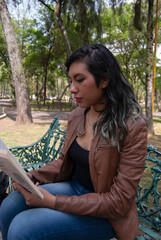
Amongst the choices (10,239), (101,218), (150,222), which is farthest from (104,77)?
(150,222)

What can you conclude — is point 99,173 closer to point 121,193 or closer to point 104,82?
point 121,193

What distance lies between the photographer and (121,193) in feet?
4.73

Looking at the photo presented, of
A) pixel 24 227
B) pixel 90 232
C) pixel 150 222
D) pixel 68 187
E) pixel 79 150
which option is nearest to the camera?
pixel 24 227

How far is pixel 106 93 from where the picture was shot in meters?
1.68

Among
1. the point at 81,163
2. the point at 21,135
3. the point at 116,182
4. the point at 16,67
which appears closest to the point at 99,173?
the point at 116,182

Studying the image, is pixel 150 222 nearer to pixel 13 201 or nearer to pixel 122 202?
pixel 122 202

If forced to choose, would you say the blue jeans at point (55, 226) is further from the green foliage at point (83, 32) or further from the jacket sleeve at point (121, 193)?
the green foliage at point (83, 32)

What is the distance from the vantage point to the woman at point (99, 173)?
4.73 ft

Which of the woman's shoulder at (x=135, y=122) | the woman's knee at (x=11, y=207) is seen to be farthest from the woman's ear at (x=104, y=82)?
the woman's knee at (x=11, y=207)

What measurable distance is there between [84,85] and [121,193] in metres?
0.75

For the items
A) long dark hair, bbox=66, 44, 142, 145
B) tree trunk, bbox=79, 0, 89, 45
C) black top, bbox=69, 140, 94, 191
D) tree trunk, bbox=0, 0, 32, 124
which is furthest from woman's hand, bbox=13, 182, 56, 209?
tree trunk, bbox=79, 0, 89, 45

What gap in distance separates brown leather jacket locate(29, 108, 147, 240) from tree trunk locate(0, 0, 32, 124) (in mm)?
9068

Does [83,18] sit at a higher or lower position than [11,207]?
higher

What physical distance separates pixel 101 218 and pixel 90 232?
0.11m
